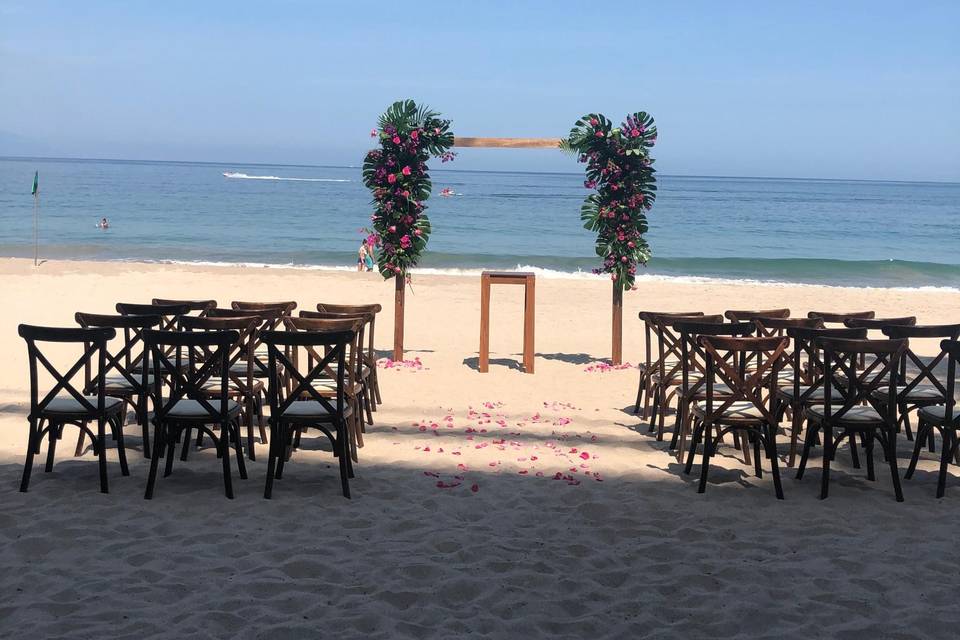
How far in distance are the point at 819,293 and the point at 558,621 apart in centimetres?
1819

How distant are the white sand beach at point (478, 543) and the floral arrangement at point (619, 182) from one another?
119 inches

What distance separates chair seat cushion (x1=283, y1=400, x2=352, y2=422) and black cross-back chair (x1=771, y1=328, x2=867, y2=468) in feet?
9.94

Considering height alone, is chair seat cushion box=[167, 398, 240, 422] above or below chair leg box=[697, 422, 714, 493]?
above

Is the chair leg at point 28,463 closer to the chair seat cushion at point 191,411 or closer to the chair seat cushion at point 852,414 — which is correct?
the chair seat cushion at point 191,411

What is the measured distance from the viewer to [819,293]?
21375 millimetres

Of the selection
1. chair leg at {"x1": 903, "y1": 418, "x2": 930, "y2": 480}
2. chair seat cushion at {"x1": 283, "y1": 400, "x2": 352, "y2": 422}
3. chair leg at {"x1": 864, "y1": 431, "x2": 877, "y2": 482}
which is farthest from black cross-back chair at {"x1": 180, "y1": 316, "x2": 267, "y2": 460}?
chair leg at {"x1": 903, "y1": 418, "x2": 930, "y2": 480}

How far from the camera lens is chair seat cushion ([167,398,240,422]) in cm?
630

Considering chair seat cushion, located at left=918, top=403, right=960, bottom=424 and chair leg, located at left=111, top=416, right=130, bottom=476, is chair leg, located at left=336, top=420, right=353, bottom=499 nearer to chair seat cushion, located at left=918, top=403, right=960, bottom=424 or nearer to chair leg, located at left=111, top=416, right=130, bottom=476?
chair leg, located at left=111, top=416, right=130, bottom=476

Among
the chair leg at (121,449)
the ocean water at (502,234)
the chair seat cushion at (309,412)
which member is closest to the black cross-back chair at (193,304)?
the chair leg at (121,449)

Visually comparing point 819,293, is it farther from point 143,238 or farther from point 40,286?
point 143,238

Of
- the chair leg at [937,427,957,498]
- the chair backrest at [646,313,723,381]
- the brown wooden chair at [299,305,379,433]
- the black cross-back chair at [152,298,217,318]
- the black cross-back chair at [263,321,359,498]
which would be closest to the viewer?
the black cross-back chair at [263,321,359,498]

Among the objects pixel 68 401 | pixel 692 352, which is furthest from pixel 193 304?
pixel 692 352

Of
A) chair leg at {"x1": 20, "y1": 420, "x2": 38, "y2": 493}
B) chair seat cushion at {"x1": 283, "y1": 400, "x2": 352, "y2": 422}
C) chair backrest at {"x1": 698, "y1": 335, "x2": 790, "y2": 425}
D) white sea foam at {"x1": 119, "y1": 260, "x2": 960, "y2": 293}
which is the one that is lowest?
chair leg at {"x1": 20, "y1": 420, "x2": 38, "y2": 493}

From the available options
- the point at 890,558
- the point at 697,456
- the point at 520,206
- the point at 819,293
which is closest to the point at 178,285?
the point at 819,293
